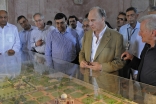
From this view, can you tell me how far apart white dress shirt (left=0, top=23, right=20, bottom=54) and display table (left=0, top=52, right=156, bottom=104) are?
1789 mm

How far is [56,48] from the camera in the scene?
3736mm

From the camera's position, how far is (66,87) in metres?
2.06

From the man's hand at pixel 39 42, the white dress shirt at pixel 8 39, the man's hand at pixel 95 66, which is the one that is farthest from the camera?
the white dress shirt at pixel 8 39

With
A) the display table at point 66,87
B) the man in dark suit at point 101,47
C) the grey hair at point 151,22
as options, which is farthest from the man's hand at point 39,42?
the grey hair at point 151,22

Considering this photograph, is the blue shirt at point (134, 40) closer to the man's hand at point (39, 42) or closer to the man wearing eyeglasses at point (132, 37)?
the man wearing eyeglasses at point (132, 37)

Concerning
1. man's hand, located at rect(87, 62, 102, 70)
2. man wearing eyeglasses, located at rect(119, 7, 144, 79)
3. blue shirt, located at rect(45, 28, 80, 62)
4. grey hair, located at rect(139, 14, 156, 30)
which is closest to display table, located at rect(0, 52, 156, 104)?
man's hand, located at rect(87, 62, 102, 70)

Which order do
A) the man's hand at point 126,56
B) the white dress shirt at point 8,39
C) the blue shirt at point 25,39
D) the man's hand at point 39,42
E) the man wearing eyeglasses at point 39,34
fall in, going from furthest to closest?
1. the blue shirt at point 25,39
2. the white dress shirt at point 8,39
3. the man wearing eyeglasses at point 39,34
4. the man's hand at point 39,42
5. the man's hand at point 126,56

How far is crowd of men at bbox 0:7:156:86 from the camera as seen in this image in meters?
2.24

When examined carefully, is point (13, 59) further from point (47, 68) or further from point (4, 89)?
point (4, 89)

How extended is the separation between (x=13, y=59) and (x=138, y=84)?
2304mm

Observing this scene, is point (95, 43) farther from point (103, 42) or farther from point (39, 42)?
point (39, 42)

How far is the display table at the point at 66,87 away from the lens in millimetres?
1708

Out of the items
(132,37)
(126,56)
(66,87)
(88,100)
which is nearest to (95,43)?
(126,56)

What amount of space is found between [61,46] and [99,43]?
1.11 m
